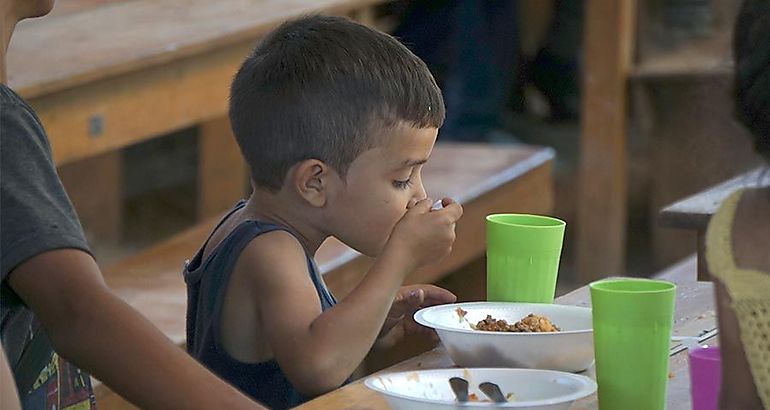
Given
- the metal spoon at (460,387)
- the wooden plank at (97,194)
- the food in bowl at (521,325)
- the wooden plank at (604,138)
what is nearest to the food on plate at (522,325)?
the food in bowl at (521,325)

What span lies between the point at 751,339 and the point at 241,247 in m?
0.78

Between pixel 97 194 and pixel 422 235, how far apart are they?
3.79m

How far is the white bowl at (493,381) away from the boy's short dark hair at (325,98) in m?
0.47

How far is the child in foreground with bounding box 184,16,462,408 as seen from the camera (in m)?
2.05

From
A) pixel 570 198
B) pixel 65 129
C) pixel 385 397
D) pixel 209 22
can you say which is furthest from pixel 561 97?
pixel 385 397

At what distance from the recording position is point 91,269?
163cm

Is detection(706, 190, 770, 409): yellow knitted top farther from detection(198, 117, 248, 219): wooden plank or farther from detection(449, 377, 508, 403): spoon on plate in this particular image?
detection(198, 117, 248, 219): wooden plank

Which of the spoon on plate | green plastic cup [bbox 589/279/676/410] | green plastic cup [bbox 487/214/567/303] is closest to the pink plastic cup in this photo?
green plastic cup [bbox 589/279/676/410]

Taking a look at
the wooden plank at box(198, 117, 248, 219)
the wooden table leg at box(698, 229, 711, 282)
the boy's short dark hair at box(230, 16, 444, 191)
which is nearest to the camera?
the boy's short dark hair at box(230, 16, 444, 191)

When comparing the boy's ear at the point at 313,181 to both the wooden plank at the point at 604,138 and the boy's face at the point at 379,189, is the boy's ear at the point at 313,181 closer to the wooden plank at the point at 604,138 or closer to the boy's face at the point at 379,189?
the boy's face at the point at 379,189

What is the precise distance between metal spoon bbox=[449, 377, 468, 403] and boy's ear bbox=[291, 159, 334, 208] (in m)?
0.48

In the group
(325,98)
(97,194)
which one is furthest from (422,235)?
(97,194)

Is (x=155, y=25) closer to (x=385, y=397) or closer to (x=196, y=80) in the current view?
(x=196, y=80)

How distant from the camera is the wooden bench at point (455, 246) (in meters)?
3.49
